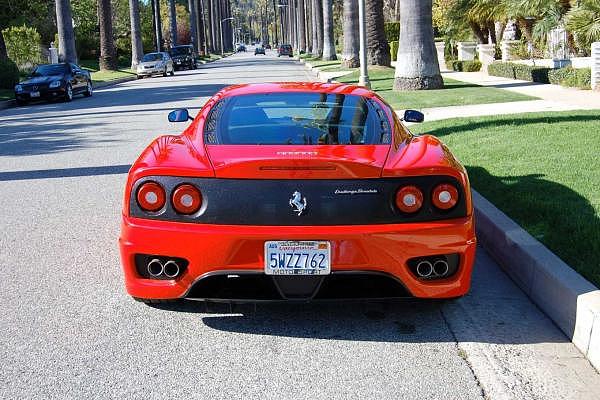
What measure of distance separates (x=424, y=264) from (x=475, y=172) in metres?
4.31

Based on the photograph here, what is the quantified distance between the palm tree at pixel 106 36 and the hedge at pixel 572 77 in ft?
103

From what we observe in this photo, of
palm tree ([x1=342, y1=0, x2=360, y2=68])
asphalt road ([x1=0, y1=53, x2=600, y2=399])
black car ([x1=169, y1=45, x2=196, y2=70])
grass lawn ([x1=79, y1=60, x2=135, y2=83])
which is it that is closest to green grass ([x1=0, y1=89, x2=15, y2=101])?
grass lawn ([x1=79, y1=60, x2=135, y2=83])

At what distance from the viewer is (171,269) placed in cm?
440

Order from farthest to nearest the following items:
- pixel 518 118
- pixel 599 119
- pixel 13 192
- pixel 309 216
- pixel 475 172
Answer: pixel 518 118 < pixel 599 119 < pixel 13 192 < pixel 475 172 < pixel 309 216

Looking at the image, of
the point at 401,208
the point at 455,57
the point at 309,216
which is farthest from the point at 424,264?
the point at 455,57

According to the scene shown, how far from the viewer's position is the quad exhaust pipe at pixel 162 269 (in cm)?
438

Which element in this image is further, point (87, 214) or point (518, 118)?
point (518, 118)

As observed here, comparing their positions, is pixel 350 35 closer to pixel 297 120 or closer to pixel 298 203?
pixel 297 120

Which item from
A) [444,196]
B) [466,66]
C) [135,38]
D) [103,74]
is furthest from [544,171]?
[135,38]

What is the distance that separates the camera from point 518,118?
1272 cm

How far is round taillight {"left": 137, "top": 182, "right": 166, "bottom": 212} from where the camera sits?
4402 mm

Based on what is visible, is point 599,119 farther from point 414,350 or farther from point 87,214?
point 414,350

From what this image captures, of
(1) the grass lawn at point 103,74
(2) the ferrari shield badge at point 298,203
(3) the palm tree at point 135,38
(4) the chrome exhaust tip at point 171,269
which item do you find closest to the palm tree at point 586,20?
(2) the ferrari shield badge at point 298,203

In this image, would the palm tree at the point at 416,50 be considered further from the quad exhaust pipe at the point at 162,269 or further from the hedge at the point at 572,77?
the quad exhaust pipe at the point at 162,269
